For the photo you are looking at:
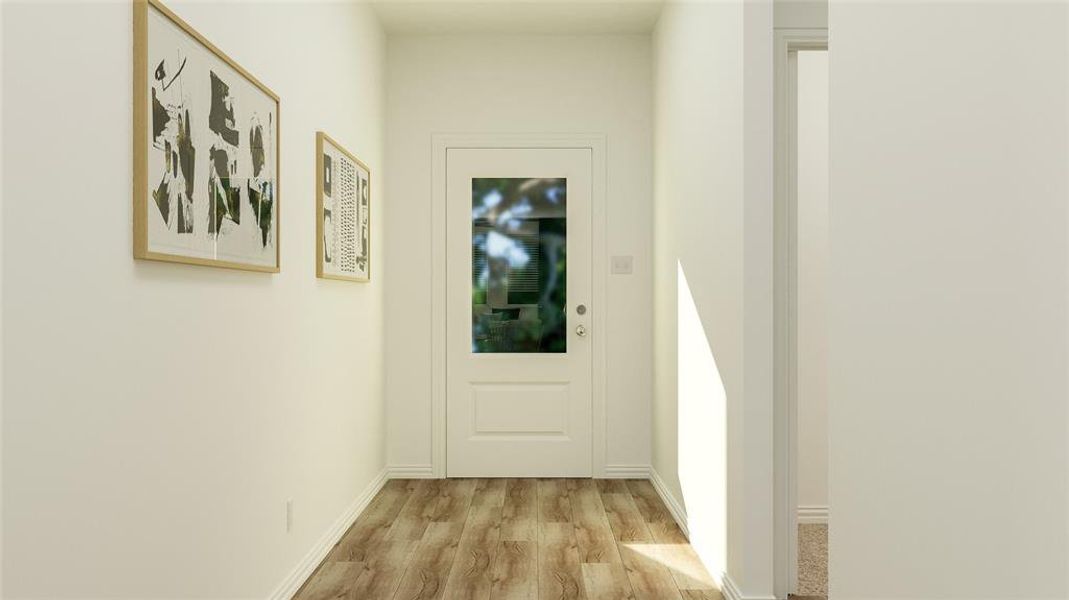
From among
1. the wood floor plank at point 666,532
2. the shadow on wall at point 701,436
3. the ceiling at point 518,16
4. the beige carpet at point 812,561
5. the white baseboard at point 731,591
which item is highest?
the ceiling at point 518,16

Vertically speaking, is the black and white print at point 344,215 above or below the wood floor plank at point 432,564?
above

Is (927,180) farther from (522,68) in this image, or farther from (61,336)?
(522,68)

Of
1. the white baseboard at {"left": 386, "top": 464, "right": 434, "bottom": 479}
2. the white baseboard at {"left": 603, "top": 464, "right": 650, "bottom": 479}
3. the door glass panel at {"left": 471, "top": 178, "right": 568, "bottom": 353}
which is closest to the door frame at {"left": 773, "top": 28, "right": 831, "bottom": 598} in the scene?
the white baseboard at {"left": 603, "top": 464, "right": 650, "bottom": 479}

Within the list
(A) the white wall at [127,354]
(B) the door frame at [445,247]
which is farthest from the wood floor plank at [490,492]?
(A) the white wall at [127,354]

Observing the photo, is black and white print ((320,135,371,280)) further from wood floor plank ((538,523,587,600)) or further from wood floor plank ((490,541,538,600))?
wood floor plank ((538,523,587,600))

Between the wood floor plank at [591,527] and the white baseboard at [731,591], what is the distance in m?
0.49

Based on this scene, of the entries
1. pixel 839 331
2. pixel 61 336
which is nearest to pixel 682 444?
pixel 839 331

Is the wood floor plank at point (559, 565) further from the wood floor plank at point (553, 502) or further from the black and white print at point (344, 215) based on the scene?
the black and white print at point (344, 215)

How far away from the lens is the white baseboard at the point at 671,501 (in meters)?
3.37

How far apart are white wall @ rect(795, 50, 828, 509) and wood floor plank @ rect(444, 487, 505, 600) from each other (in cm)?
146

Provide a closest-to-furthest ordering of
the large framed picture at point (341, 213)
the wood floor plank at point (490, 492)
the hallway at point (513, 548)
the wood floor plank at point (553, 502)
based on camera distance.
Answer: the hallway at point (513, 548) < the large framed picture at point (341, 213) < the wood floor plank at point (553, 502) < the wood floor plank at point (490, 492)

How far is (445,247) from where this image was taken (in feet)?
14.4

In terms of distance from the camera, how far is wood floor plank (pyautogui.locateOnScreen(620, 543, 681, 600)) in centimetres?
263

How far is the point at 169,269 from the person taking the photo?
175 cm
